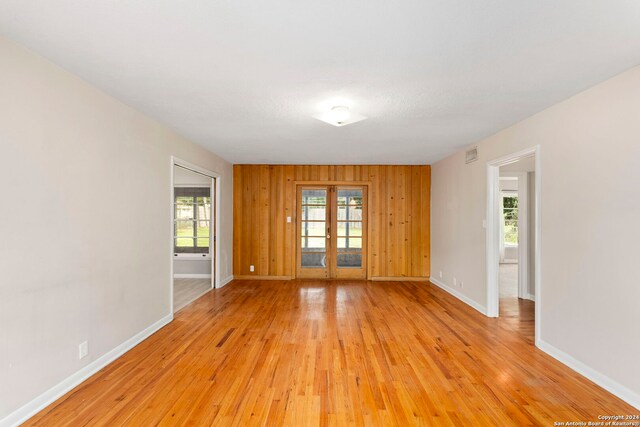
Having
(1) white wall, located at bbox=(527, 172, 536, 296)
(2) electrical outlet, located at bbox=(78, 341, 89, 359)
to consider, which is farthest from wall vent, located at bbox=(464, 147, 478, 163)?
(2) electrical outlet, located at bbox=(78, 341, 89, 359)

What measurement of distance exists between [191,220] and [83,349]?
4535 mm

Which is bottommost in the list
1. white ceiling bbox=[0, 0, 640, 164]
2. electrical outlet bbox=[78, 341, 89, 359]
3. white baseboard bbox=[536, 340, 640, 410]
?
white baseboard bbox=[536, 340, 640, 410]

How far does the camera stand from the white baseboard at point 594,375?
86.8 inches

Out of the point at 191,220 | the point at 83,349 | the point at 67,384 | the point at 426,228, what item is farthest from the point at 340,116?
the point at 191,220

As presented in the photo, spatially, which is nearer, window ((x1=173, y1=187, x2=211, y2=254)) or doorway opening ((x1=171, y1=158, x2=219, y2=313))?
doorway opening ((x1=171, y1=158, x2=219, y2=313))

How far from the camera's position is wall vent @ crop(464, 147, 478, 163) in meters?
4.56

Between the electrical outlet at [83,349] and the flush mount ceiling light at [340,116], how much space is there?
2940mm

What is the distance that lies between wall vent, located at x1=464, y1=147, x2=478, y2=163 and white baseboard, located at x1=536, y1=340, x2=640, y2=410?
2586 mm

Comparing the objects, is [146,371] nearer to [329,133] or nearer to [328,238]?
[329,133]

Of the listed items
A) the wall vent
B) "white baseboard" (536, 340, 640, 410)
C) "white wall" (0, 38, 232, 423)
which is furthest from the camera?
the wall vent

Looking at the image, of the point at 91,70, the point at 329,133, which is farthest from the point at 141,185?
the point at 329,133

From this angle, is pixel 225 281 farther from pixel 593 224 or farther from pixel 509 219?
pixel 509 219

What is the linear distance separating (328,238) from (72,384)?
15.8 ft

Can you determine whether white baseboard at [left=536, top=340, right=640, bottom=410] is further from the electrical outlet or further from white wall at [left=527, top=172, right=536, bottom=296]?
the electrical outlet
